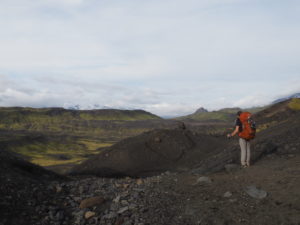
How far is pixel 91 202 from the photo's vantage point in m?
8.02

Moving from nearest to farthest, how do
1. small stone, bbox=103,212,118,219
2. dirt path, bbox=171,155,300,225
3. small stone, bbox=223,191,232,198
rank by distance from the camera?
dirt path, bbox=171,155,300,225 → small stone, bbox=103,212,118,219 → small stone, bbox=223,191,232,198

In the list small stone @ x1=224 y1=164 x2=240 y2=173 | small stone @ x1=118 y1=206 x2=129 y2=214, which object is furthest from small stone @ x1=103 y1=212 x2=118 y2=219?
small stone @ x1=224 y1=164 x2=240 y2=173

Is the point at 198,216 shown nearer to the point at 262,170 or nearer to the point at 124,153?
the point at 262,170

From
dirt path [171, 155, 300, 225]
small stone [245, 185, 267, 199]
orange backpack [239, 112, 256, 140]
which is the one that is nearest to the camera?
dirt path [171, 155, 300, 225]

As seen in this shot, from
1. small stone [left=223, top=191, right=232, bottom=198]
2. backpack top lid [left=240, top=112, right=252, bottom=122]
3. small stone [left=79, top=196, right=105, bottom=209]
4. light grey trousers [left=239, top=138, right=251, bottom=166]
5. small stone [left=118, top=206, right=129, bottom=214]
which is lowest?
small stone [left=118, top=206, right=129, bottom=214]

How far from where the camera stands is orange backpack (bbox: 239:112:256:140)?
452 inches

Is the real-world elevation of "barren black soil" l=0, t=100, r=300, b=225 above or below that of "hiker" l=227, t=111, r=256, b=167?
below

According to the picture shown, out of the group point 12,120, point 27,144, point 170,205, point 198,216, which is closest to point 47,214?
Answer: point 170,205

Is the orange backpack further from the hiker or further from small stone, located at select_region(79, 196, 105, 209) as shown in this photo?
small stone, located at select_region(79, 196, 105, 209)

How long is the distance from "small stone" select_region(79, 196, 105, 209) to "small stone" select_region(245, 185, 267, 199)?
456cm

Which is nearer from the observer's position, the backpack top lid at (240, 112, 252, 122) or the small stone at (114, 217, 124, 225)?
the small stone at (114, 217, 124, 225)

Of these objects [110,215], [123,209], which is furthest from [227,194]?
[110,215]

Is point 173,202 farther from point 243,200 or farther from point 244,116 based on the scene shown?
point 244,116

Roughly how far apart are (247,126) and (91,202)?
7.34 m
